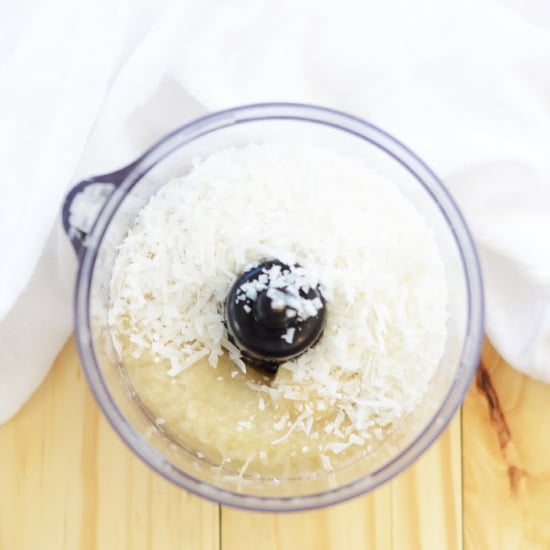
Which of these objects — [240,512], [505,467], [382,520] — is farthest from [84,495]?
[505,467]

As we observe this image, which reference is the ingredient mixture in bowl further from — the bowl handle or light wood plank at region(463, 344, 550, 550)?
light wood plank at region(463, 344, 550, 550)

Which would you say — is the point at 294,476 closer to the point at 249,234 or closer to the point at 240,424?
the point at 240,424

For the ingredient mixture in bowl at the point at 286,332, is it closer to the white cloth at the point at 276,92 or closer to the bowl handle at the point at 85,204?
the bowl handle at the point at 85,204

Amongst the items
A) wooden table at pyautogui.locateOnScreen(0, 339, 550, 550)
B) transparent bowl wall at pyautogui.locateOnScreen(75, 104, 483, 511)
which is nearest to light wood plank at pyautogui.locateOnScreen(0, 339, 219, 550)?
wooden table at pyautogui.locateOnScreen(0, 339, 550, 550)

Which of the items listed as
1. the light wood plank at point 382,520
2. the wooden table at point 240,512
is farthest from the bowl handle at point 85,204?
the light wood plank at point 382,520

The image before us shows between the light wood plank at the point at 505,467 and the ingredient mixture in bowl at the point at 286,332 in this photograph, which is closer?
the ingredient mixture in bowl at the point at 286,332

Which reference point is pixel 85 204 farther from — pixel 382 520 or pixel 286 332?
pixel 382 520
